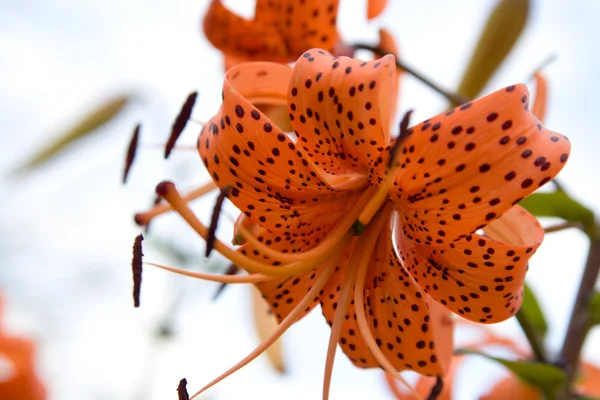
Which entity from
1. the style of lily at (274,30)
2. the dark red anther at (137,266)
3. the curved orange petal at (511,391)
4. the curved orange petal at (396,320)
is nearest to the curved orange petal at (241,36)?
the style of lily at (274,30)

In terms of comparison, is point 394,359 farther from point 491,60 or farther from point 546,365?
point 491,60

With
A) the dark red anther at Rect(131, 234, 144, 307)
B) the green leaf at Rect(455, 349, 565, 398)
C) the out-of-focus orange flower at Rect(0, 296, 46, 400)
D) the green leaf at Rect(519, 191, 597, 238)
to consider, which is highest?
the green leaf at Rect(519, 191, 597, 238)

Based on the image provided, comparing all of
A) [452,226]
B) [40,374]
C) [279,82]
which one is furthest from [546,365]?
[40,374]

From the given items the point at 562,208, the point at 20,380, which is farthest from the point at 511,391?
the point at 20,380

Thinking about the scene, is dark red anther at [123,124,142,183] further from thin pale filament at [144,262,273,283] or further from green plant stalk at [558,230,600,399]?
green plant stalk at [558,230,600,399]

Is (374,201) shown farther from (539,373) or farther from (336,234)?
(539,373)

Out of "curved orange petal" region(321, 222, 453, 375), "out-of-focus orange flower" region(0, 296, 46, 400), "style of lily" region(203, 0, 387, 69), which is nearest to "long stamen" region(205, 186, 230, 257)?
"curved orange petal" region(321, 222, 453, 375)

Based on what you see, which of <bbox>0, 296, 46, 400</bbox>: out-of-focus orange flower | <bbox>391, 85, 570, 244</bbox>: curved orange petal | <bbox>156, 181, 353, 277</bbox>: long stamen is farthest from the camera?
<bbox>0, 296, 46, 400</bbox>: out-of-focus orange flower
